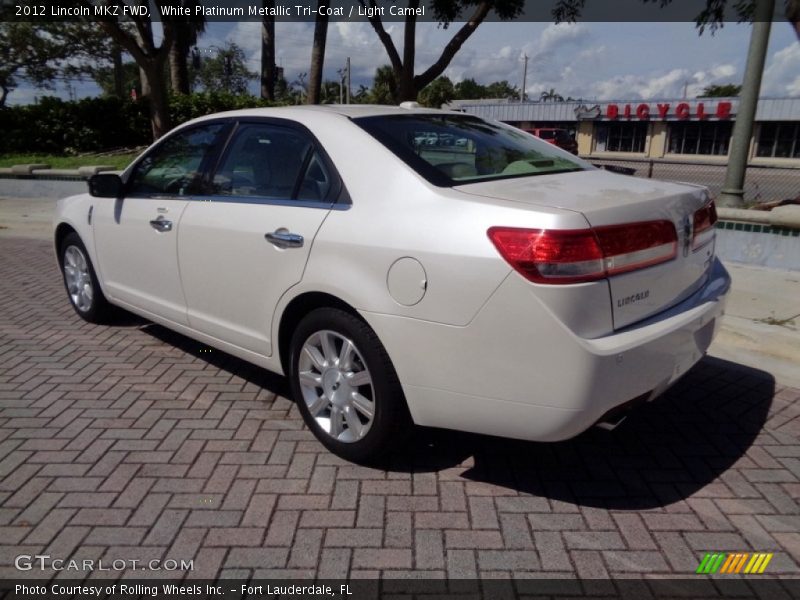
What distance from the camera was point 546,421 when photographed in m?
2.46

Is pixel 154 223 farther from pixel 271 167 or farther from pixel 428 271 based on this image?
pixel 428 271

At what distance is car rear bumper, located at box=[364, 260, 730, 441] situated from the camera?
7.73 ft

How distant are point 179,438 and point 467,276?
1.89 metres

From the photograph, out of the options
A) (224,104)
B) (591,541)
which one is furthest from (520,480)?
(224,104)

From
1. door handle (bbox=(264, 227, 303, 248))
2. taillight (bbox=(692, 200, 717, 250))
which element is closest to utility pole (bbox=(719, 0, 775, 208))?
taillight (bbox=(692, 200, 717, 250))

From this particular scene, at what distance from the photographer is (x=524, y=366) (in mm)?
2416

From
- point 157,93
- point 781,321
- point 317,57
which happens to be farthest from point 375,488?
point 317,57

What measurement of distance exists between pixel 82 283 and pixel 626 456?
4.34 metres

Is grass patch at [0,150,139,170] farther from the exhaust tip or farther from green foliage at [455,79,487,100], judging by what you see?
green foliage at [455,79,487,100]

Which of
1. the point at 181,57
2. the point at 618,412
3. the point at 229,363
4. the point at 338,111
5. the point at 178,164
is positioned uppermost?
the point at 181,57

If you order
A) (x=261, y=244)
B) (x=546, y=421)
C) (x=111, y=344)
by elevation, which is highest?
(x=261, y=244)

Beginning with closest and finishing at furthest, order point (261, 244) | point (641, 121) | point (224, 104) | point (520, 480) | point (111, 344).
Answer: point (520, 480)
point (261, 244)
point (111, 344)
point (224, 104)
point (641, 121)

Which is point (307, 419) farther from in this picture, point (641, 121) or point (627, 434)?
point (641, 121)
